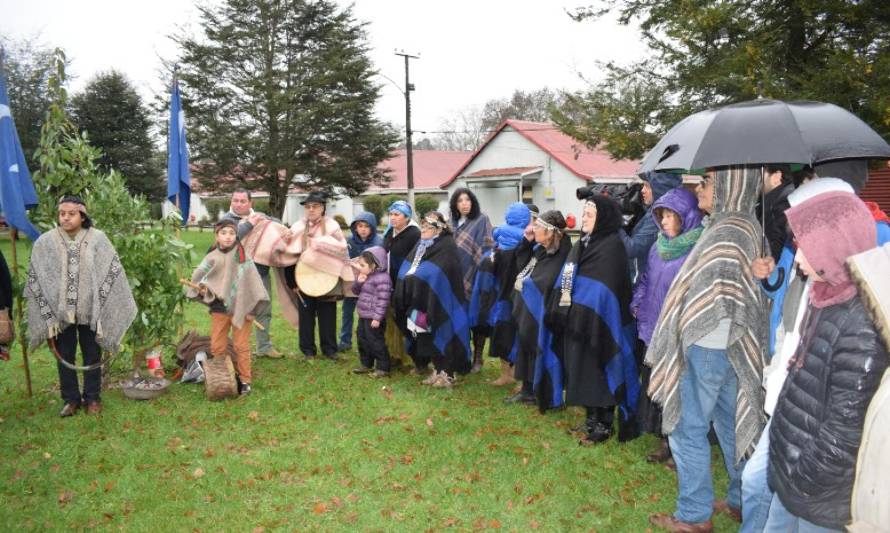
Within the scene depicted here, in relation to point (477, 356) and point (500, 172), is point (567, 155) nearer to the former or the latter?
point (500, 172)

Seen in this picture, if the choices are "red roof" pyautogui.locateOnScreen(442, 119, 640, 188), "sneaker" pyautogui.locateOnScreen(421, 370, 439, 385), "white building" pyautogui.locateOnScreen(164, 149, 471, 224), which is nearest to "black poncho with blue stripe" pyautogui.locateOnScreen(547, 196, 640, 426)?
"sneaker" pyautogui.locateOnScreen(421, 370, 439, 385)

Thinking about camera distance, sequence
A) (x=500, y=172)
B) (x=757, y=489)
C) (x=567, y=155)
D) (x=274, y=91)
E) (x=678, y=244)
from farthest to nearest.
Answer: (x=500, y=172)
(x=567, y=155)
(x=274, y=91)
(x=678, y=244)
(x=757, y=489)

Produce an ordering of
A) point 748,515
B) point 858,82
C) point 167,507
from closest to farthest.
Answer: point 748,515
point 167,507
point 858,82

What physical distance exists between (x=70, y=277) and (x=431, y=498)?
3.96 meters

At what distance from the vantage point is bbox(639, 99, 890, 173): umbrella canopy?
3.28 meters

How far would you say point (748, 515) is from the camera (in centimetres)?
307

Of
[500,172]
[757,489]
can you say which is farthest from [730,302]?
[500,172]

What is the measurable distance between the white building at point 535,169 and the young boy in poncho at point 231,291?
87.3ft

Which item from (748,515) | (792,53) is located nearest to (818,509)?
(748,515)

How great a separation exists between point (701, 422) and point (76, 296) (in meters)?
5.43

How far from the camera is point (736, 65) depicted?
404 inches

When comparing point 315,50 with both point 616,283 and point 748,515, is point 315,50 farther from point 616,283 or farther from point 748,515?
point 748,515

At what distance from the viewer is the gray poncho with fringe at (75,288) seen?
231 inches

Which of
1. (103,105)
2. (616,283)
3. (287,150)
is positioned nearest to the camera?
(616,283)
